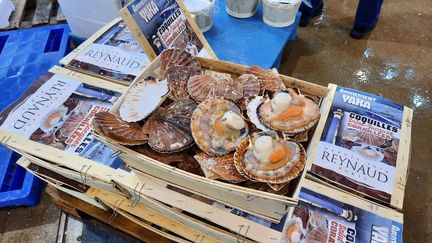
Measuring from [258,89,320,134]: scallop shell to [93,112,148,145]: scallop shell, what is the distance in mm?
373

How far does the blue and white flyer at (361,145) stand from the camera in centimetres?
116

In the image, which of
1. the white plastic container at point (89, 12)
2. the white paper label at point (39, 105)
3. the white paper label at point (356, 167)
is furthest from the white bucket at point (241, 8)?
the white paper label at point (356, 167)

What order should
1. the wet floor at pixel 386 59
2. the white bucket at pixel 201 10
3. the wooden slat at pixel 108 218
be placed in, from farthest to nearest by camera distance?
1. the wet floor at pixel 386 59
2. the white bucket at pixel 201 10
3. the wooden slat at pixel 108 218

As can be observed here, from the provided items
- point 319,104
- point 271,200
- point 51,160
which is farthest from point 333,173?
point 51,160

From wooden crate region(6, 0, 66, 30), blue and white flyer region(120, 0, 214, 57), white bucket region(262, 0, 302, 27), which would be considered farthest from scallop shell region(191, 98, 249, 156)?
wooden crate region(6, 0, 66, 30)

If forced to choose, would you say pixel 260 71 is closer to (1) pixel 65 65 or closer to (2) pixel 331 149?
(2) pixel 331 149

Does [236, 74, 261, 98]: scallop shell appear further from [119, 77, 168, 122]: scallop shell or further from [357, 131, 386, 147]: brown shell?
[357, 131, 386, 147]: brown shell

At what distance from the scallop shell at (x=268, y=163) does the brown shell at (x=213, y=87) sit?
19 cm

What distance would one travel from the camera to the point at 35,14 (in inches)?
105

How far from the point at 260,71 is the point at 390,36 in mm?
2269

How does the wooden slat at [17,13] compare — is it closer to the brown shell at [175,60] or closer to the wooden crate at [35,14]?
the wooden crate at [35,14]

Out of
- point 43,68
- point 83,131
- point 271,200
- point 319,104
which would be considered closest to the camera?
point 271,200

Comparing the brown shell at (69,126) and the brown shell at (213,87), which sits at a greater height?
the brown shell at (213,87)

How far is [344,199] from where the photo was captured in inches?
45.3
